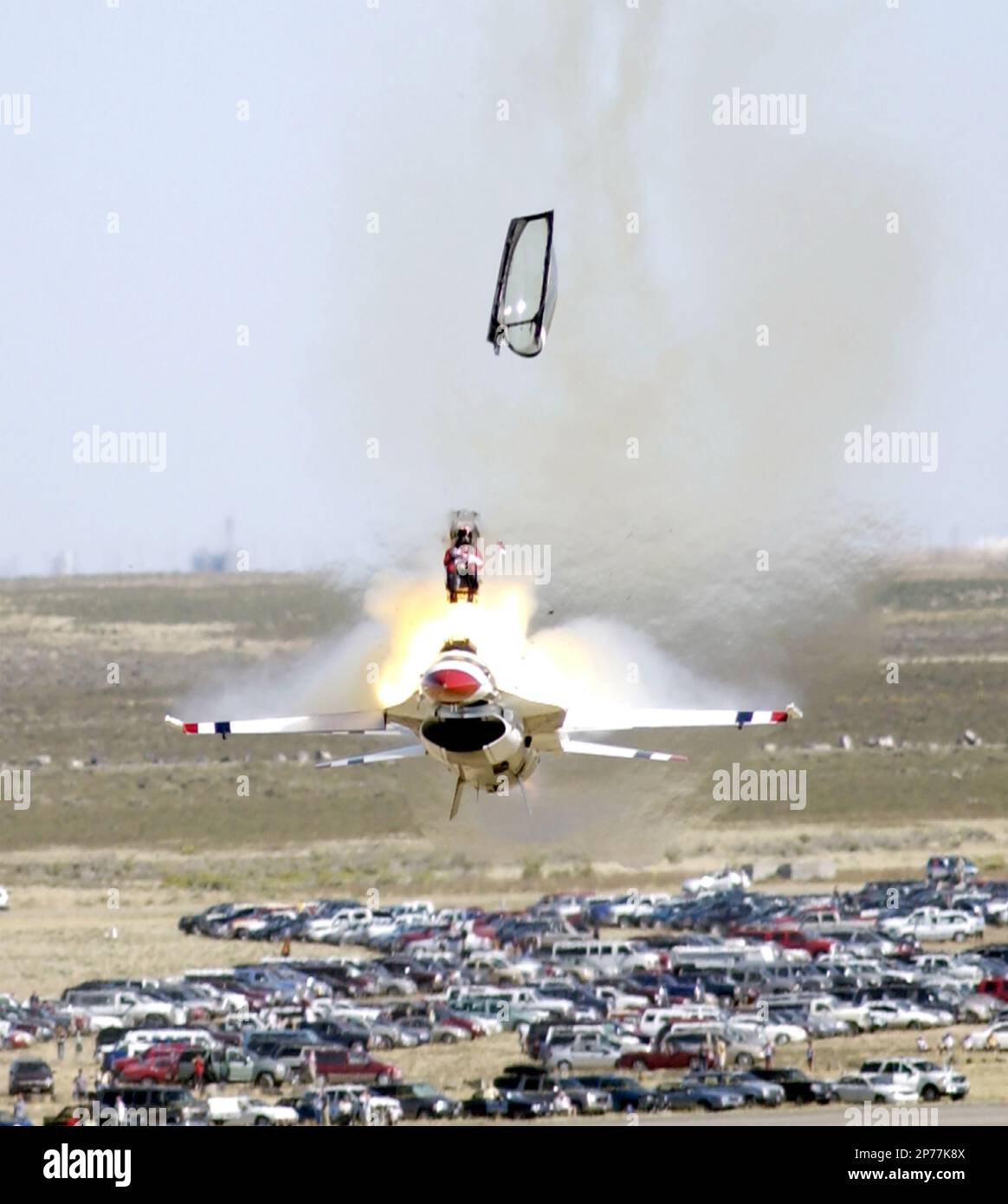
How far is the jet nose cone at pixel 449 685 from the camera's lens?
56969 mm

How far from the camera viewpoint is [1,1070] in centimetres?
7588

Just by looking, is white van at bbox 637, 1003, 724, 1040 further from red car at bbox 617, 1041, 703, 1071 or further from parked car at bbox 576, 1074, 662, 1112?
parked car at bbox 576, 1074, 662, 1112

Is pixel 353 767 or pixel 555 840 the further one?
pixel 353 767

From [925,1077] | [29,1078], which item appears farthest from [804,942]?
[29,1078]

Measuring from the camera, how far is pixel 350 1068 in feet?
244

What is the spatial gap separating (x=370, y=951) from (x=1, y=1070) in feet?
45.4

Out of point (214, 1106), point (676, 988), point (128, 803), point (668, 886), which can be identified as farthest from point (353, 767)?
point (214, 1106)

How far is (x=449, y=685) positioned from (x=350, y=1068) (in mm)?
19830

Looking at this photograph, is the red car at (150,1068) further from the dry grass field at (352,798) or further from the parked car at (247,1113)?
the parked car at (247,1113)

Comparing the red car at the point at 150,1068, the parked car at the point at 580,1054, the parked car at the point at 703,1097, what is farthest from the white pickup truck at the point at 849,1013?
the red car at the point at 150,1068

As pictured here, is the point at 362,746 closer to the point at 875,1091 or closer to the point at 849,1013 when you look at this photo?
the point at 849,1013

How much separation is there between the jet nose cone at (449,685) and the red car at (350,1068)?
19.2 meters
